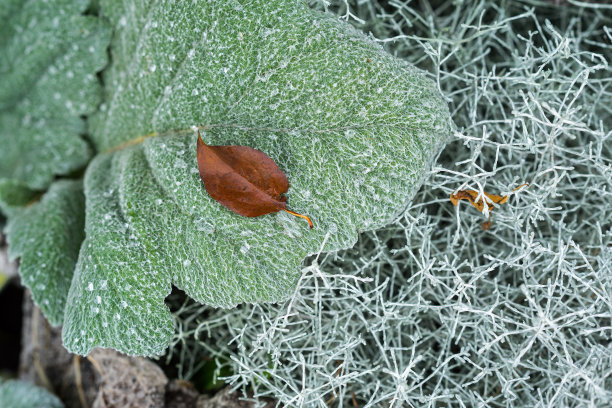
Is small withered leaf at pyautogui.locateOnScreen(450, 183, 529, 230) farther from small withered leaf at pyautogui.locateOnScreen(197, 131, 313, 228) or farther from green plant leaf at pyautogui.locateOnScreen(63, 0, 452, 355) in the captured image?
small withered leaf at pyautogui.locateOnScreen(197, 131, 313, 228)

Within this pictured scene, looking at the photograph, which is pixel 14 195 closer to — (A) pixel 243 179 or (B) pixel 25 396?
(B) pixel 25 396

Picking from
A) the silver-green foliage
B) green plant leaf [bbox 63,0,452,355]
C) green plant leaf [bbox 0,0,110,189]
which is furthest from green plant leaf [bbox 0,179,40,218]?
the silver-green foliage

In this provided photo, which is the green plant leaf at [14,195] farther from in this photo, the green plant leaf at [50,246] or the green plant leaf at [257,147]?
the green plant leaf at [257,147]

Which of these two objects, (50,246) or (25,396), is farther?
(25,396)

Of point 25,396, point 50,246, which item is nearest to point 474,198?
point 50,246

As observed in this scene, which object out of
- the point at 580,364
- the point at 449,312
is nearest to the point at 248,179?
the point at 449,312

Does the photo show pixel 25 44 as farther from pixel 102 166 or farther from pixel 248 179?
pixel 248 179
